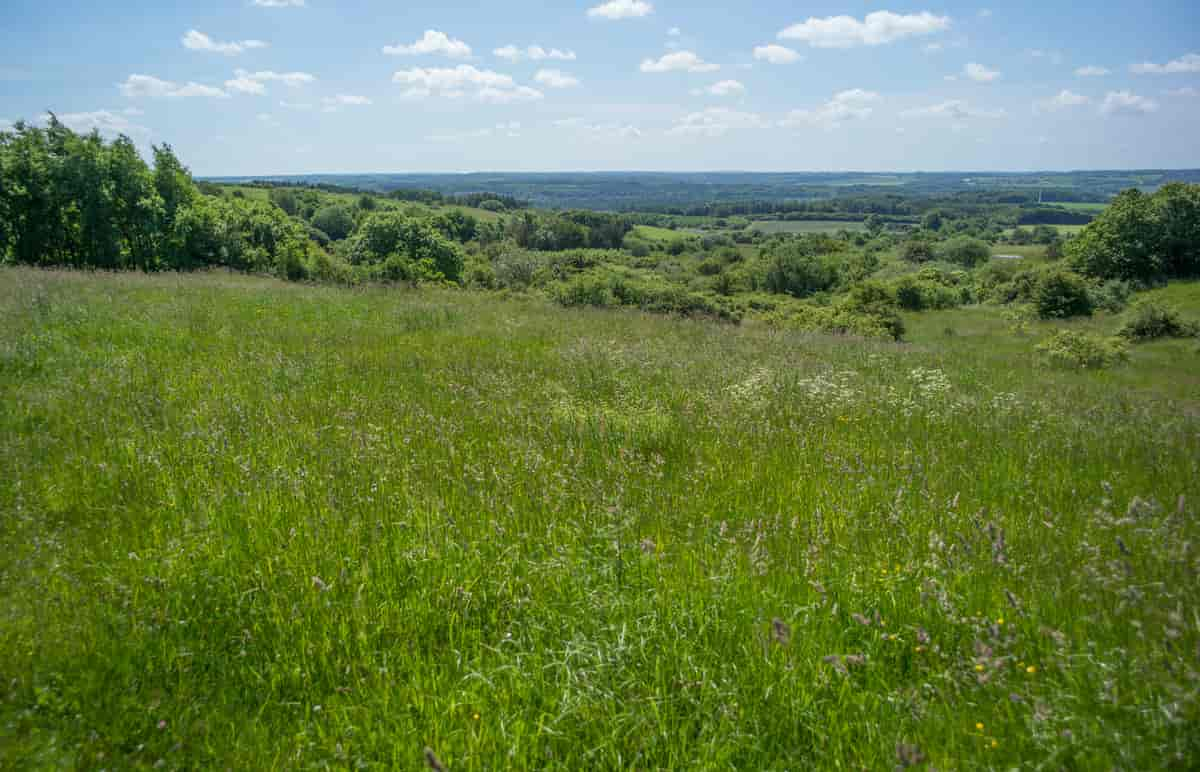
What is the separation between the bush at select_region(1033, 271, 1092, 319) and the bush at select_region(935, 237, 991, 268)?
225ft

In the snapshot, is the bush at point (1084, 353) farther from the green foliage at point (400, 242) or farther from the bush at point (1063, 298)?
the green foliage at point (400, 242)

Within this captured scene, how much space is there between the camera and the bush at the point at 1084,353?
19266 millimetres

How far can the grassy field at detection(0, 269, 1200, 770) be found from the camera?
2.29m

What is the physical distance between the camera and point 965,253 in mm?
104438

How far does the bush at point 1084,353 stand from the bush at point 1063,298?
72.5 feet

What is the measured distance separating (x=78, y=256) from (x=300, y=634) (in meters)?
41.0

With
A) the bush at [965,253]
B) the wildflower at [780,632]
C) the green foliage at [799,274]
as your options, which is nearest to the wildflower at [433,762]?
the wildflower at [780,632]

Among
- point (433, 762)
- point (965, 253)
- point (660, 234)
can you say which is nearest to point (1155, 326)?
point (433, 762)

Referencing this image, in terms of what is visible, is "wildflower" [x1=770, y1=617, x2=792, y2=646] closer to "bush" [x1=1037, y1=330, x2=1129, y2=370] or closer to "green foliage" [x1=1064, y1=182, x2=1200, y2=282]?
"bush" [x1=1037, y1=330, x2=1129, y2=370]

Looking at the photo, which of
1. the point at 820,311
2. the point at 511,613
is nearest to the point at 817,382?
the point at 511,613

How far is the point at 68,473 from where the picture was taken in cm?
444

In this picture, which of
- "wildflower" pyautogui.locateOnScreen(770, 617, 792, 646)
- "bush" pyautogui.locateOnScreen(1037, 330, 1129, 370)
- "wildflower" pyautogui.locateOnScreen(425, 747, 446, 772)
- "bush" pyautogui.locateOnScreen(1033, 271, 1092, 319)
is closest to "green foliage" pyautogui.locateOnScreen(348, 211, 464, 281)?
"bush" pyautogui.locateOnScreen(1037, 330, 1129, 370)

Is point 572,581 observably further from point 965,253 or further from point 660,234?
point 660,234

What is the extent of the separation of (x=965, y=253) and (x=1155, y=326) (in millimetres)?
89833
